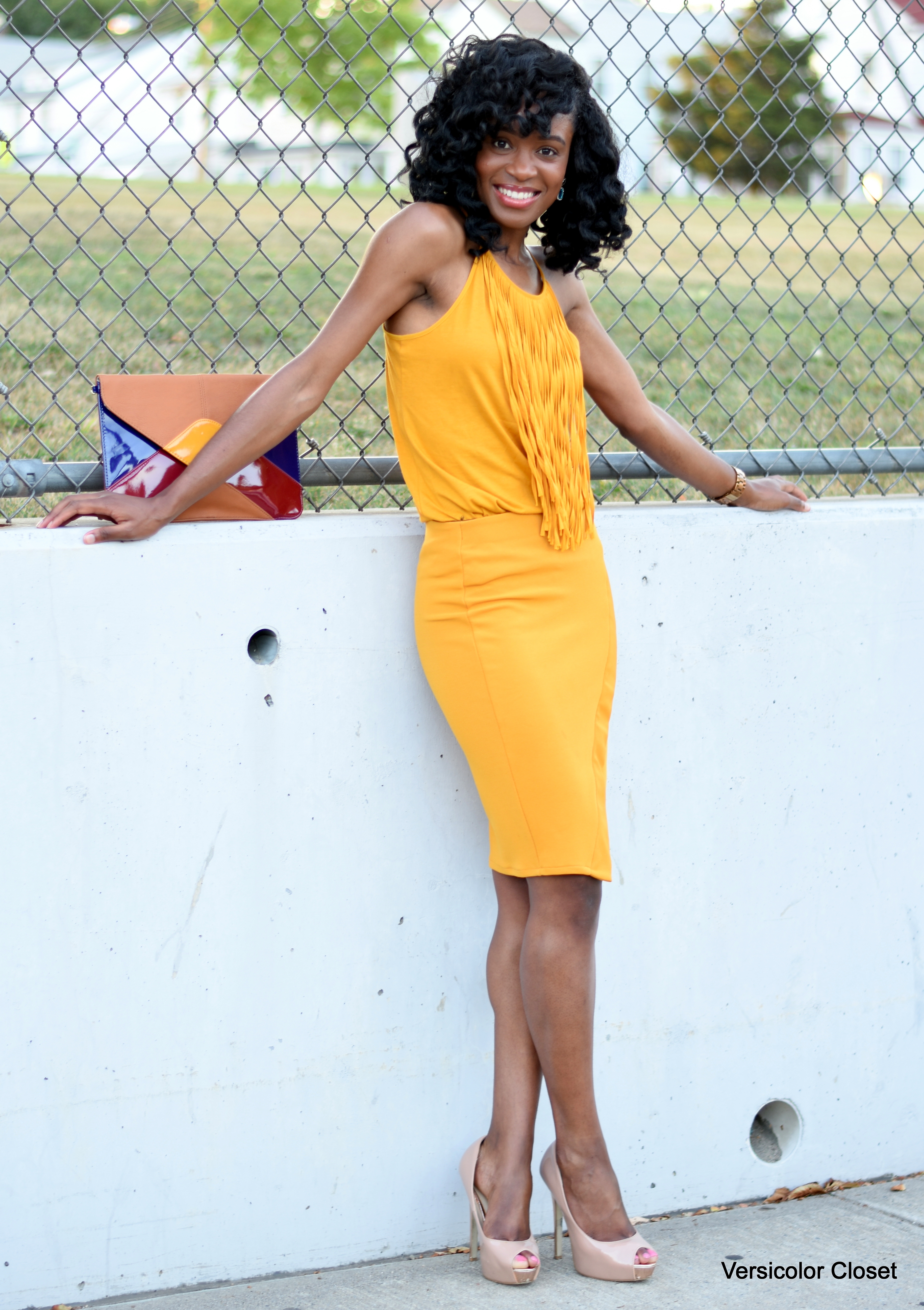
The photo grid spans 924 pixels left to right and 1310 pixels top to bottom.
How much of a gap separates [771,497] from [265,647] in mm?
1192

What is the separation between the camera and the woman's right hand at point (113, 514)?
2.23 metres

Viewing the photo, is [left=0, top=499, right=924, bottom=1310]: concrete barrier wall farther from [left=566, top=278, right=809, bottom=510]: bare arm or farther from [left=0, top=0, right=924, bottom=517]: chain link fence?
[left=0, top=0, right=924, bottom=517]: chain link fence

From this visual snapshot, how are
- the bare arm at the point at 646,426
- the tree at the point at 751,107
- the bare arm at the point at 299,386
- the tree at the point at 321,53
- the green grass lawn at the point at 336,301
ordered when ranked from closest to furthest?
the bare arm at the point at 299,386, the bare arm at the point at 646,426, the tree at the point at 751,107, the green grass lawn at the point at 336,301, the tree at the point at 321,53

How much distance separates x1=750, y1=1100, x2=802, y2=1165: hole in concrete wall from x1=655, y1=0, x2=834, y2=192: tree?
6.79 feet

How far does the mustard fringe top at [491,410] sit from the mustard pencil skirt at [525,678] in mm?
49

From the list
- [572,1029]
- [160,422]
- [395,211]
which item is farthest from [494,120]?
[395,211]

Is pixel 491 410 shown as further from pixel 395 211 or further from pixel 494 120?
pixel 395 211

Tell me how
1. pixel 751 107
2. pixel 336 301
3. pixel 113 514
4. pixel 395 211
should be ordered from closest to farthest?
1. pixel 113 514
2. pixel 751 107
3. pixel 336 301
4. pixel 395 211

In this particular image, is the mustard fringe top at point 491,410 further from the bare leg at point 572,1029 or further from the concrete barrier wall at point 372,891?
the bare leg at point 572,1029

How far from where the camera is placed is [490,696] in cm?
233

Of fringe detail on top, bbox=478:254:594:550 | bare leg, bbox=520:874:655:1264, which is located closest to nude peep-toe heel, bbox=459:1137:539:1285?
bare leg, bbox=520:874:655:1264

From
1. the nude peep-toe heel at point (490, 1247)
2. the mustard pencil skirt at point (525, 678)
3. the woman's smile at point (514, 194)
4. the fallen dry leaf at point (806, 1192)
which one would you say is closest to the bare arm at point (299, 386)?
the woman's smile at point (514, 194)

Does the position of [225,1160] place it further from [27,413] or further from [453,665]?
[27,413]

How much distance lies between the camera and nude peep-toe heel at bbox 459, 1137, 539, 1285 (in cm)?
240
